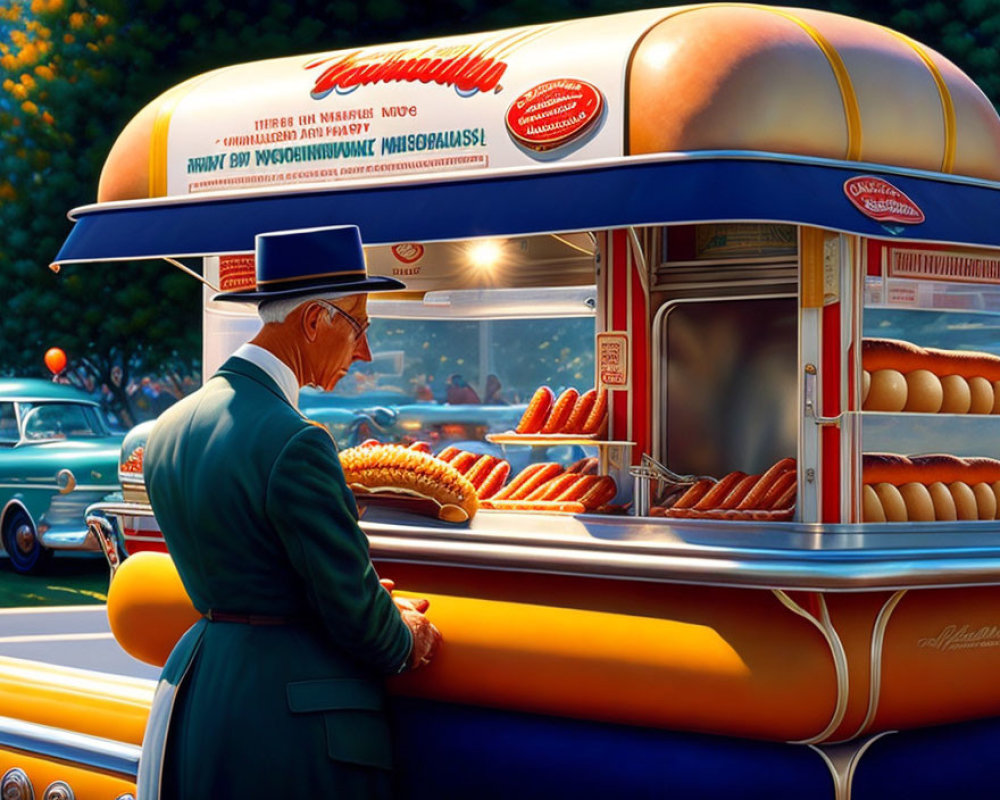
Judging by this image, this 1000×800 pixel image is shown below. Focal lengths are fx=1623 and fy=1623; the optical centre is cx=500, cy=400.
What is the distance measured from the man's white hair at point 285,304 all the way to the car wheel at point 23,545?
1179cm

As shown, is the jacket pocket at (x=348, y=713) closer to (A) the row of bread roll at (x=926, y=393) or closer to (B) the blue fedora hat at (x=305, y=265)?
(B) the blue fedora hat at (x=305, y=265)

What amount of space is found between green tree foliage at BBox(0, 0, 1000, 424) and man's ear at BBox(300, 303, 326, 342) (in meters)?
13.4

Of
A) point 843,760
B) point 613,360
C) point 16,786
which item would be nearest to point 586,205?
point 613,360

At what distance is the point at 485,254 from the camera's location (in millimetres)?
8195

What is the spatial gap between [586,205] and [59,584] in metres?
10.5

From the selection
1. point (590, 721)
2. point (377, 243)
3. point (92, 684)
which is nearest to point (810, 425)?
point (590, 721)

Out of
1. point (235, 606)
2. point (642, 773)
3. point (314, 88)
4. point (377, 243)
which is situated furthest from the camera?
point (314, 88)

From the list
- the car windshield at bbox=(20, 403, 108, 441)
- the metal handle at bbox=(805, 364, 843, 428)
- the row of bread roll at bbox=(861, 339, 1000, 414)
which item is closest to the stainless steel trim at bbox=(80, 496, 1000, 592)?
the metal handle at bbox=(805, 364, 843, 428)

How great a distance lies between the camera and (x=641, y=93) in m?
5.86

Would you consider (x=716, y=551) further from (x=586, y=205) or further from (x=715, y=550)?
(x=586, y=205)

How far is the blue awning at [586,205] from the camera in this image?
5.50m

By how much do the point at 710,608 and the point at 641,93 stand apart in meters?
1.87

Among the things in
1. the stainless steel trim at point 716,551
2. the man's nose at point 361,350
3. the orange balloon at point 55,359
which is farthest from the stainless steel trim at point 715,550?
the orange balloon at point 55,359

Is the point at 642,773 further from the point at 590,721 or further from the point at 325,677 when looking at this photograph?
the point at 325,677
